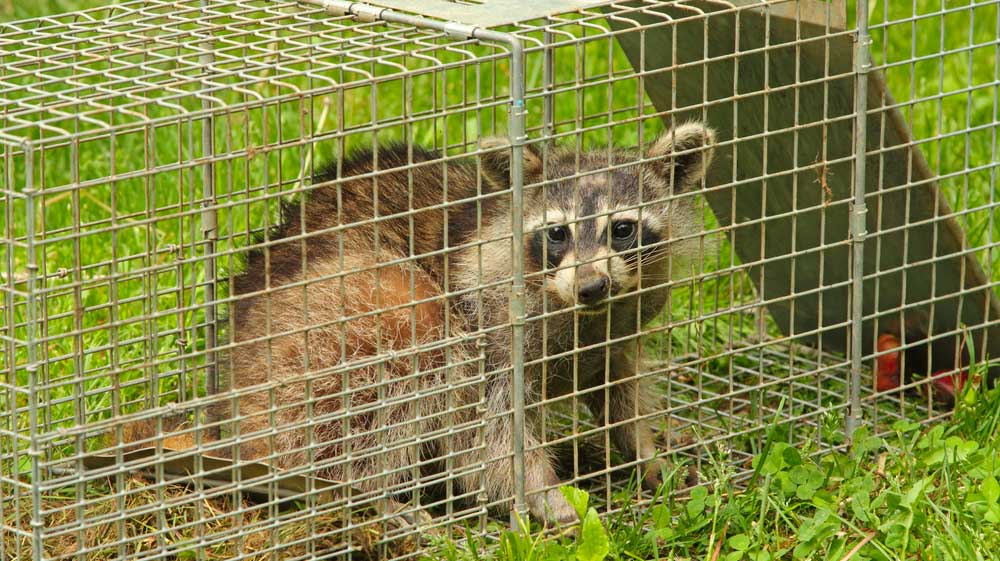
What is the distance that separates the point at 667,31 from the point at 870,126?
0.70 metres

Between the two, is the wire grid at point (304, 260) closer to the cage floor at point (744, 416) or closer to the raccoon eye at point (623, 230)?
the cage floor at point (744, 416)

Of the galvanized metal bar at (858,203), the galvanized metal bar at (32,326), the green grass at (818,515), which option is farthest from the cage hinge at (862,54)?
the galvanized metal bar at (32,326)

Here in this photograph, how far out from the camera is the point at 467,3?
388 cm

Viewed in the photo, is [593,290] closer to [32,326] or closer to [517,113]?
[517,113]

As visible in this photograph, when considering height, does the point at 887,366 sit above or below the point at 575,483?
below

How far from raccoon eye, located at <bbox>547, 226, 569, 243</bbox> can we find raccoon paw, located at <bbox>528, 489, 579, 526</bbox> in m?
0.72

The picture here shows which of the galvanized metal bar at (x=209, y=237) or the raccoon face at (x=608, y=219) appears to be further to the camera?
the galvanized metal bar at (x=209, y=237)

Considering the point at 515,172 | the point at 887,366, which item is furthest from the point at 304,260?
the point at 887,366

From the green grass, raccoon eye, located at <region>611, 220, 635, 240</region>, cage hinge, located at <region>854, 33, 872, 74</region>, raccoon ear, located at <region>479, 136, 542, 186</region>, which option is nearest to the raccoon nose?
raccoon eye, located at <region>611, 220, 635, 240</region>

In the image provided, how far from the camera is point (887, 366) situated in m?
4.84

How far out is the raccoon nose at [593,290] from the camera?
12.3 feet

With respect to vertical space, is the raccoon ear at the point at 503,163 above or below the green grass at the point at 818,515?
above

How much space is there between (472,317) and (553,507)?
60 cm

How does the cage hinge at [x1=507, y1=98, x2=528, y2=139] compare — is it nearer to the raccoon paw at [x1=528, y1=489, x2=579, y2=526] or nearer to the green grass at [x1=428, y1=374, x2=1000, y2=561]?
the green grass at [x1=428, y1=374, x2=1000, y2=561]
